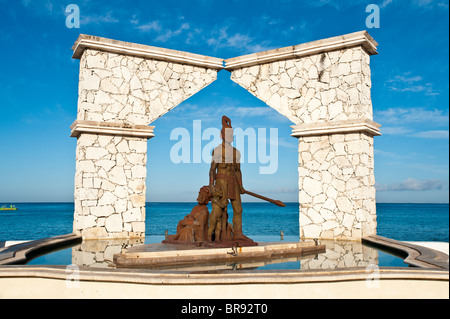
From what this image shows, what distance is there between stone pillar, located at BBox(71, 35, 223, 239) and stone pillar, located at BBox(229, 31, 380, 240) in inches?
103

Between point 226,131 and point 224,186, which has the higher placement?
point 226,131

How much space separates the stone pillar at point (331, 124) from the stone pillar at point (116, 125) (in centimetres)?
261

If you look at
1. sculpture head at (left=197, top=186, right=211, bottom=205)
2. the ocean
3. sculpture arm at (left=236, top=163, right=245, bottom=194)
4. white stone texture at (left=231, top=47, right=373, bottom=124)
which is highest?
white stone texture at (left=231, top=47, right=373, bottom=124)

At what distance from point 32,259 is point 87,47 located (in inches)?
223

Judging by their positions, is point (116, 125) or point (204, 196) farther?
point (116, 125)

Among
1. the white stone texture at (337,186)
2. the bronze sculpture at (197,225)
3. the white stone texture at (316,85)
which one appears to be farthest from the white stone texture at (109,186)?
the white stone texture at (337,186)

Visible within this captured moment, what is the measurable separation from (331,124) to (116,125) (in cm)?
531

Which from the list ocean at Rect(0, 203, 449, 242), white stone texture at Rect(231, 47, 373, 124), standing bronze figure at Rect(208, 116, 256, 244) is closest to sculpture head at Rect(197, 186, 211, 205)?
standing bronze figure at Rect(208, 116, 256, 244)

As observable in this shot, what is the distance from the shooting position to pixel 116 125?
9828mm

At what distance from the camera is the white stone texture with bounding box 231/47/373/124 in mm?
9555

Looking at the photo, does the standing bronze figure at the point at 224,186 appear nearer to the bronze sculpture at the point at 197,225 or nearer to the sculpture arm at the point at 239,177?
the sculpture arm at the point at 239,177

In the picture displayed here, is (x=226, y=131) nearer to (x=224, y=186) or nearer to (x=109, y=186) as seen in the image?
(x=224, y=186)

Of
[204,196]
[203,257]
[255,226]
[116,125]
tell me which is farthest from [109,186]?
[255,226]

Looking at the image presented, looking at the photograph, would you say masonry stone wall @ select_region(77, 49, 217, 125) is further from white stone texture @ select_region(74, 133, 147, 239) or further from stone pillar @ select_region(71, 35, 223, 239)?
white stone texture @ select_region(74, 133, 147, 239)
